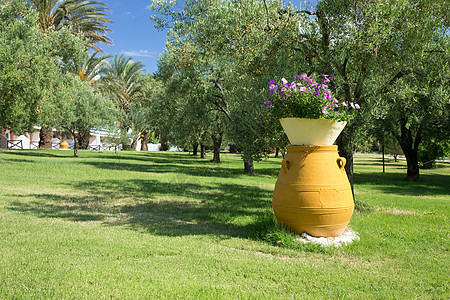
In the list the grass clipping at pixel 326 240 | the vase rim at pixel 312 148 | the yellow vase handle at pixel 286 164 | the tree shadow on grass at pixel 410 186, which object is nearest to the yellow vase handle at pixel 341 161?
the vase rim at pixel 312 148

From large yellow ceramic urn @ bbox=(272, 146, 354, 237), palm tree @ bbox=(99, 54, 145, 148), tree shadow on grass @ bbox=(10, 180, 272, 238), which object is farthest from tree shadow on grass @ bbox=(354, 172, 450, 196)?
palm tree @ bbox=(99, 54, 145, 148)

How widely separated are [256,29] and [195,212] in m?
5.05

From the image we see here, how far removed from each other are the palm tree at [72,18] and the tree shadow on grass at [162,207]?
1880cm

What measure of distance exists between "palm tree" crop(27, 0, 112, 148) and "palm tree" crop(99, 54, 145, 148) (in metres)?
10.6

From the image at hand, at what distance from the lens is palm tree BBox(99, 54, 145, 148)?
47688 millimetres

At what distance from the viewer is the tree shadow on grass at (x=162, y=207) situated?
741 cm

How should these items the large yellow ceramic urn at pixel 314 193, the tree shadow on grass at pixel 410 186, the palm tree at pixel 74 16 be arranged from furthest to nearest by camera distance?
the palm tree at pixel 74 16 → the tree shadow on grass at pixel 410 186 → the large yellow ceramic urn at pixel 314 193

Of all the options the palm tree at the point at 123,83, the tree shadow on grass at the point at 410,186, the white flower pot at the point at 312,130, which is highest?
the palm tree at the point at 123,83

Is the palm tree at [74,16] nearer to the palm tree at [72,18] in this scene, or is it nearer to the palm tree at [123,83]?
the palm tree at [72,18]

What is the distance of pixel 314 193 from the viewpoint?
595cm

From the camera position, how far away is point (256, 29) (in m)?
9.27

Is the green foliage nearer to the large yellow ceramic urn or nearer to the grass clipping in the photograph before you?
the large yellow ceramic urn

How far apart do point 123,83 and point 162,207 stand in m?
42.3

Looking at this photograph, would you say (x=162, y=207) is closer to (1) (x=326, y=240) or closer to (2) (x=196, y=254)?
(2) (x=196, y=254)
